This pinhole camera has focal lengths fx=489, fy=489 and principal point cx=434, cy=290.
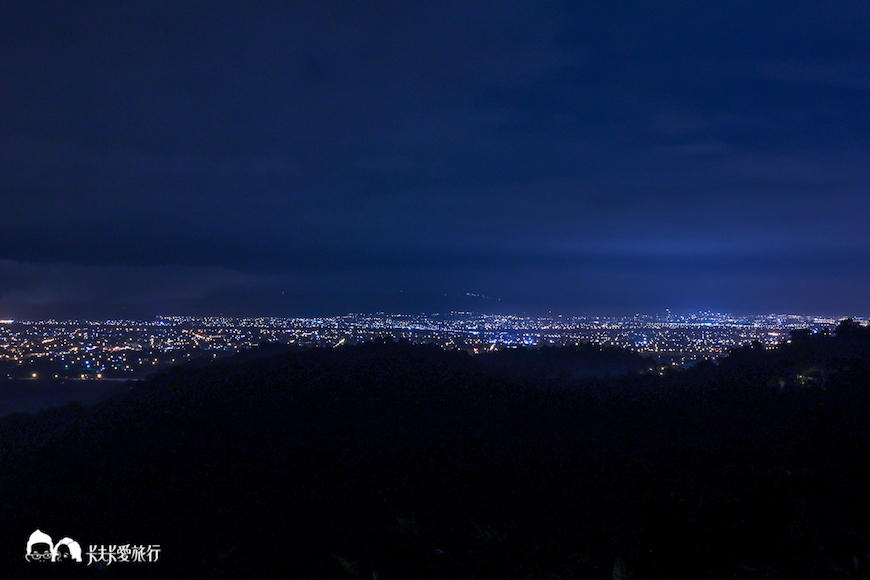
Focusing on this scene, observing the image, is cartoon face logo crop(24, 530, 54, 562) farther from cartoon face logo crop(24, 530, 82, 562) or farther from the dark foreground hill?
the dark foreground hill

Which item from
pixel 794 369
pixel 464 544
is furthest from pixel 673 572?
pixel 794 369

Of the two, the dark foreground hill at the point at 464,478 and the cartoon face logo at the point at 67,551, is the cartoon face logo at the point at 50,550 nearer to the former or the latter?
the cartoon face logo at the point at 67,551

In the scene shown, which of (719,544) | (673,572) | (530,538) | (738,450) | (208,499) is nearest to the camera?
(673,572)

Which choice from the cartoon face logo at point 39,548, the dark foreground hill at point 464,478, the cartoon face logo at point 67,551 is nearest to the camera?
the dark foreground hill at point 464,478

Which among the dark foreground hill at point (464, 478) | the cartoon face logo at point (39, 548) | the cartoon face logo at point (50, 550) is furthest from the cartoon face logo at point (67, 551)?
the dark foreground hill at point (464, 478)

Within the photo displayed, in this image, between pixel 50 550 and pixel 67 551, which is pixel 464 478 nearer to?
pixel 67 551

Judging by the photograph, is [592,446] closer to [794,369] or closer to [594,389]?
[594,389]

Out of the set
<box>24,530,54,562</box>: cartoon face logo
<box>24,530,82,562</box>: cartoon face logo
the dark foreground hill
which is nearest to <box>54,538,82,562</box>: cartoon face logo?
<box>24,530,82,562</box>: cartoon face logo

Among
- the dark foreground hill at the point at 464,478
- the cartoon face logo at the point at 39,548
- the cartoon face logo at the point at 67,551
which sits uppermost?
the dark foreground hill at the point at 464,478

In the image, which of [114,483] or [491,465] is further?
[114,483]
